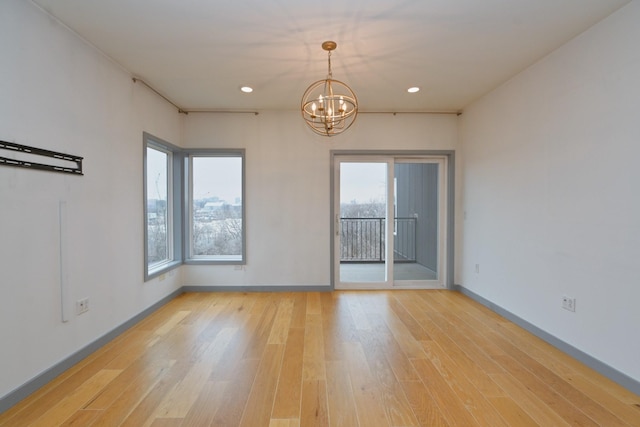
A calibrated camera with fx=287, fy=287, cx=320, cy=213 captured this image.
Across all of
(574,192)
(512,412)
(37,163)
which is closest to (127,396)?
(37,163)

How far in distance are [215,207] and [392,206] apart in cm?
266

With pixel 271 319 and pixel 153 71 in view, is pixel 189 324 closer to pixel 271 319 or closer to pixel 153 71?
pixel 271 319

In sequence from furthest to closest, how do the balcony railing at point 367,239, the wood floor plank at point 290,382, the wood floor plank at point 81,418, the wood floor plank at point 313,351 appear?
the balcony railing at point 367,239
the wood floor plank at point 313,351
the wood floor plank at point 290,382
the wood floor plank at point 81,418

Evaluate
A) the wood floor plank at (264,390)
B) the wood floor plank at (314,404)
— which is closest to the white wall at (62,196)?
the wood floor plank at (264,390)

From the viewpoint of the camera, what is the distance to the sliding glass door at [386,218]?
432cm

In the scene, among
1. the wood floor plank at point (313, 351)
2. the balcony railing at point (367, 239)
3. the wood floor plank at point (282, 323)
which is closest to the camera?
the wood floor plank at point (313, 351)

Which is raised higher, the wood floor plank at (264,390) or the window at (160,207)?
the window at (160,207)

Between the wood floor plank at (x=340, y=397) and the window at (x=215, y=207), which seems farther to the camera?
the window at (x=215, y=207)

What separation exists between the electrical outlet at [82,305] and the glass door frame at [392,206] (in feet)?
9.21

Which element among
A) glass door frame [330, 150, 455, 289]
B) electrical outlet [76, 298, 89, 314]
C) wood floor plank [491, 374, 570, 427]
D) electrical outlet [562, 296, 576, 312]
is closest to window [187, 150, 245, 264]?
glass door frame [330, 150, 455, 289]

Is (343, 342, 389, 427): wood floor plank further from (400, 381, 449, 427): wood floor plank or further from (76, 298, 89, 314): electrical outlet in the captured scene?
(76, 298, 89, 314): electrical outlet

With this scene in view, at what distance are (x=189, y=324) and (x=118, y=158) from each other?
1832 millimetres

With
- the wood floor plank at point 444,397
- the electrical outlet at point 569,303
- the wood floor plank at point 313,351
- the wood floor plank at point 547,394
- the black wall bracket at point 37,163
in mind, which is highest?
the black wall bracket at point 37,163

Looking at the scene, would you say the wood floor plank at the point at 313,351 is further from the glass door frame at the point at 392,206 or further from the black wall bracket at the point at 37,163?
the black wall bracket at the point at 37,163
